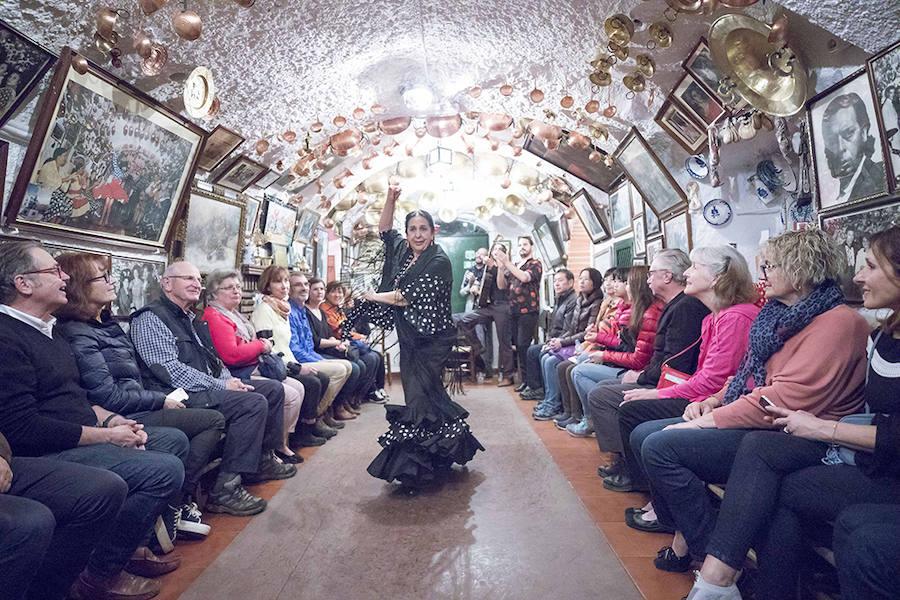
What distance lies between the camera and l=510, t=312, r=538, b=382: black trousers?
7.84 metres

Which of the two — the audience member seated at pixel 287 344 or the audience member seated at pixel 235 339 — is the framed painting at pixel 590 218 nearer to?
the audience member seated at pixel 287 344

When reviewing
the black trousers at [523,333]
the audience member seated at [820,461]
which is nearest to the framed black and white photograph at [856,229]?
the audience member seated at [820,461]

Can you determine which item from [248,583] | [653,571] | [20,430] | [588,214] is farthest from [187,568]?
[588,214]

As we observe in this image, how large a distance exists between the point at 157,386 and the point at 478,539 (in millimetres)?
1878

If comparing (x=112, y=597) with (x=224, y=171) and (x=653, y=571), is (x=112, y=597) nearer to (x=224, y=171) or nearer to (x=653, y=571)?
(x=653, y=571)

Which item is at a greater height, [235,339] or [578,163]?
[578,163]

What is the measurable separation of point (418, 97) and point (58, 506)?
4.81m

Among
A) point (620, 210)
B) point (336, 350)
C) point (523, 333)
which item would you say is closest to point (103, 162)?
point (336, 350)

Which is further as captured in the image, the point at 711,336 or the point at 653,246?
the point at 653,246

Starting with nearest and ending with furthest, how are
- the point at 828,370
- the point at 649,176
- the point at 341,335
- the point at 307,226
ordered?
the point at 828,370
the point at 649,176
the point at 341,335
the point at 307,226

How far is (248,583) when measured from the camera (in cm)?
250

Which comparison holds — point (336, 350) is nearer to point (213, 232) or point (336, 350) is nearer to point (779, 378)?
point (213, 232)

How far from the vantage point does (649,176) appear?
5.43m

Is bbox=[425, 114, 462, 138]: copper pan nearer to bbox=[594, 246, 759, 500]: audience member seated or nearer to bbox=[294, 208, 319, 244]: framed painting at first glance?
bbox=[294, 208, 319, 244]: framed painting
